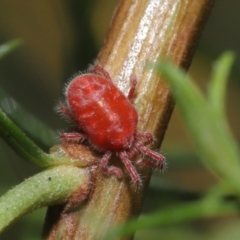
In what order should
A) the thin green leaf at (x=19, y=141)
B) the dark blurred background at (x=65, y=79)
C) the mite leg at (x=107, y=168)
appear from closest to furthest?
the thin green leaf at (x=19, y=141) → the mite leg at (x=107, y=168) → the dark blurred background at (x=65, y=79)

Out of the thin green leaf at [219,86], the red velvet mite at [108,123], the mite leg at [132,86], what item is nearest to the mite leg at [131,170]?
the red velvet mite at [108,123]

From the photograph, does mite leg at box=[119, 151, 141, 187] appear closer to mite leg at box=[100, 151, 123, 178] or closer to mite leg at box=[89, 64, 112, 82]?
mite leg at box=[100, 151, 123, 178]

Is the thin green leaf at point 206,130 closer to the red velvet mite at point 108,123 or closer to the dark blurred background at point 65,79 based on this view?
the dark blurred background at point 65,79

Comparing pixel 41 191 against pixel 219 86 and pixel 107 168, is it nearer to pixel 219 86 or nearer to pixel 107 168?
pixel 107 168

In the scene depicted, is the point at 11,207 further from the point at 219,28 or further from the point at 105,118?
the point at 219,28

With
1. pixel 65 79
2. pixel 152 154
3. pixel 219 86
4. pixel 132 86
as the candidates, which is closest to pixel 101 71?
pixel 132 86

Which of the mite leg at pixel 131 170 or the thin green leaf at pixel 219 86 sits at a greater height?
the thin green leaf at pixel 219 86
